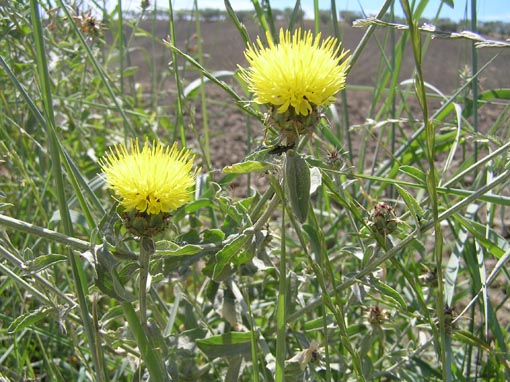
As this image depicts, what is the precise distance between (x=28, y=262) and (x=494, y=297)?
1905mm

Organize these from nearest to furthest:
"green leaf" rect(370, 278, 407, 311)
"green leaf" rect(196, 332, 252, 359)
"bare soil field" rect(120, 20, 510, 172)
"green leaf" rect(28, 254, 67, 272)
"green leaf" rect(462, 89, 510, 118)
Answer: "green leaf" rect(28, 254, 67, 272), "green leaf" rect(370, 278, 407, 311), "green leaf" rect(196, 332, 252, 359), "green leaf" rect(462, 89, 510, 118), "bare soil field" rect(120, 20, 510, 172)

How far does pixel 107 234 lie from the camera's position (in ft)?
3.24

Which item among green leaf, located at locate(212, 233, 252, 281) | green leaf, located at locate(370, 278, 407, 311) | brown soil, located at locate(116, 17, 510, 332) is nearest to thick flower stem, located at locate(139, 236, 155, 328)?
green leaf, located at locate(212, 233, 252, 281)

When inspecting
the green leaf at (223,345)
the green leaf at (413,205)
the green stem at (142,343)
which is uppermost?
the green leaf at (413,205)

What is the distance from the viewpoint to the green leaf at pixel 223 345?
119 centimetres

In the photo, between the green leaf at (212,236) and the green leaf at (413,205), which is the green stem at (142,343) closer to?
the green leaf at (212,236)

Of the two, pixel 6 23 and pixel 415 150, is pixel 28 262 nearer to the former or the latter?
pixel 6 23

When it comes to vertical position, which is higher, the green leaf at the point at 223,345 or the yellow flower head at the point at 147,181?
the yellow flower head at the point at 147,181

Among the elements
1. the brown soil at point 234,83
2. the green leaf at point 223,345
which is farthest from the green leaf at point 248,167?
the brown soil at point 234,83

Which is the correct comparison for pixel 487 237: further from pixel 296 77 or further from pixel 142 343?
pixel 142 343

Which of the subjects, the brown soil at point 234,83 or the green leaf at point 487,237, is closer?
the green leaf at point 487,237

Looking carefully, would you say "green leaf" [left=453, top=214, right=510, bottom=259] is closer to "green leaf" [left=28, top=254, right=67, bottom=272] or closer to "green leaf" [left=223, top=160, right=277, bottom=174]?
"green leaf" [left=223, top=160, right=277, bottom=174]

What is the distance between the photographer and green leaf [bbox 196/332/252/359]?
1.19 m

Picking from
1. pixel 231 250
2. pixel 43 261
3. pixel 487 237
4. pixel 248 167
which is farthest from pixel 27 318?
pixel 487 237
